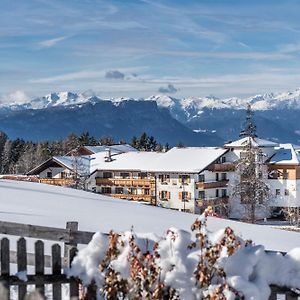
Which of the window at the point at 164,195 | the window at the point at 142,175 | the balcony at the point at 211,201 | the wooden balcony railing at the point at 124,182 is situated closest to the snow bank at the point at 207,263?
the balcony at the point at 211,201

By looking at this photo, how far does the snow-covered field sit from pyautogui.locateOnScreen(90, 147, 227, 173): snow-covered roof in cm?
4019

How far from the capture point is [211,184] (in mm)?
64000

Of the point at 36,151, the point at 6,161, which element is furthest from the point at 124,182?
the point at 6,161

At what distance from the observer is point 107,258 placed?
645 centimetres

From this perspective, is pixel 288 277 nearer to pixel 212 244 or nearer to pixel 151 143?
pixel 212 244

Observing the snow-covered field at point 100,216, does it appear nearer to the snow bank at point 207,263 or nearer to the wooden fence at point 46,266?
the wooden fence at point 46,266

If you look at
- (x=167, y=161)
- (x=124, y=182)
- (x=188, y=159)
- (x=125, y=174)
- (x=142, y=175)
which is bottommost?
(x=124, y=182)

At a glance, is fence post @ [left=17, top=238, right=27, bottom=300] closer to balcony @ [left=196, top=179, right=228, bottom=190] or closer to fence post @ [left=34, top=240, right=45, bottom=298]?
fence post @ [left=34, top=240, right=45, bottom=298]

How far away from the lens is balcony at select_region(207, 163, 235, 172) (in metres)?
64.4

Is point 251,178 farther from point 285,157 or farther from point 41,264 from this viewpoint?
point 41,264

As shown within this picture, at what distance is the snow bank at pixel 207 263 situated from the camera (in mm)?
6152

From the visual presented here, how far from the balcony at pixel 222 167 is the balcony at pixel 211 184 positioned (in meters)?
1.16

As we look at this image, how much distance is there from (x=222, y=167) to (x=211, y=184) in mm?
2518

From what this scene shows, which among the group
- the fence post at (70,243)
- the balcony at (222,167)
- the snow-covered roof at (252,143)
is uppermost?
the snow-covered roof at (252,143)
